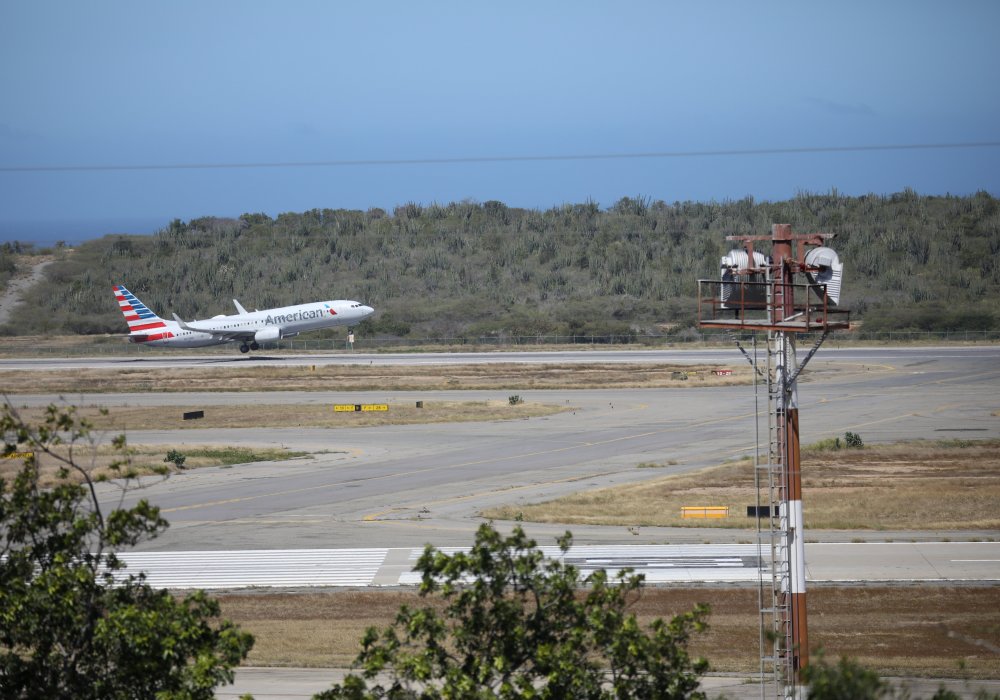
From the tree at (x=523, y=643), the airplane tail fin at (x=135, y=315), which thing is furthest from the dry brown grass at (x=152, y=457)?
the airplane tail fin at (x=135, y=315)

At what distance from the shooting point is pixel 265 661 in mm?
27328

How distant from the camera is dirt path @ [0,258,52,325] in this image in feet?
530

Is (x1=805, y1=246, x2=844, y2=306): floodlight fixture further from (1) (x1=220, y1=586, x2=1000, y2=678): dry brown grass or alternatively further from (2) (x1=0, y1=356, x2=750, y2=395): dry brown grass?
(2) (x1=0, y1=356, x2=750, y2=395): dry brown grass

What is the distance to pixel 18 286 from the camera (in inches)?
6777

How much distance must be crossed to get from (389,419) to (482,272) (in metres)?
106

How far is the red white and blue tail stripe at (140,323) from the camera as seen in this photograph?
352 feet

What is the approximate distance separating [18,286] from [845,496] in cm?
15661

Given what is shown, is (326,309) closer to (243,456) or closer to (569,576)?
(243,456)

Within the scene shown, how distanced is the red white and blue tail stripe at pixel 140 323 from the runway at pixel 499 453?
50.0 feet

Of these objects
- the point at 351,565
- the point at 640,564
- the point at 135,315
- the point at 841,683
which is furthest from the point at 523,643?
the point at 135,315

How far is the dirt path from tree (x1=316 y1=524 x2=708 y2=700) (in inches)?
6176

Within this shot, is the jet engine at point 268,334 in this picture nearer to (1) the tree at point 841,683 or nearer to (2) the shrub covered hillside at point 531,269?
(2) the shrub covered hillside at point 531,269

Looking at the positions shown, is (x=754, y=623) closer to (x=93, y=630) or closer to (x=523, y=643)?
(x=523, y=643)

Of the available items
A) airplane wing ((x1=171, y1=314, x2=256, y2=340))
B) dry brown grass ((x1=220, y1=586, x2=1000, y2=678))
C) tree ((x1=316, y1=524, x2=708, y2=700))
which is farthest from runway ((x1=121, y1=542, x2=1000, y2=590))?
airplane wing ((x1=171, y1=314, x2=256, y2=340))
